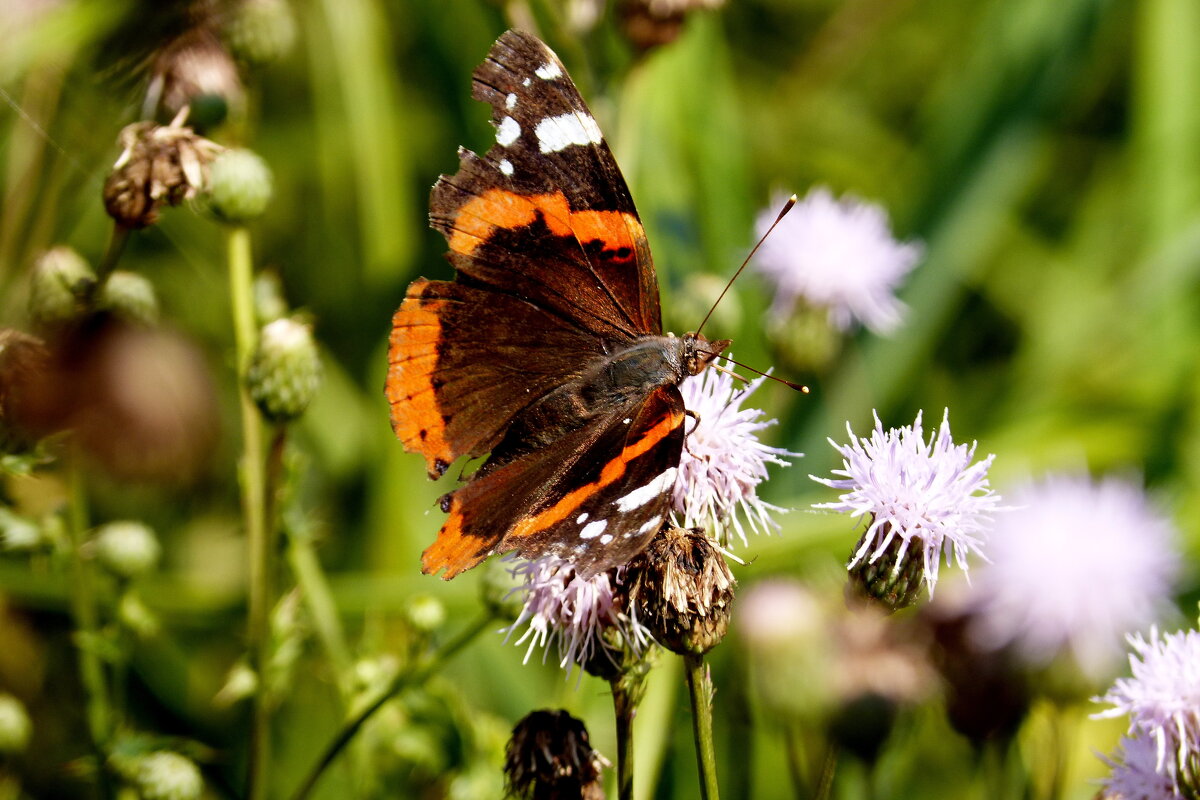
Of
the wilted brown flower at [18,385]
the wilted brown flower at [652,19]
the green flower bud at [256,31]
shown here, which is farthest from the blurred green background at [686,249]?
the wilted brown flower at [18,385]

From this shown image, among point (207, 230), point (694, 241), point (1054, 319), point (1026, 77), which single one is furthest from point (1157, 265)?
point (207, 230)

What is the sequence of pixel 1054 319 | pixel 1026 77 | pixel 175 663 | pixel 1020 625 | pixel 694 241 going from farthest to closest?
pixel 1054 319
pixel 1026 77
pixel 694 241
pixel 175 663
pixel 1020 625

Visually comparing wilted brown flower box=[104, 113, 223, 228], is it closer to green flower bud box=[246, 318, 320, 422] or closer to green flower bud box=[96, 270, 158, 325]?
green flower bud box=[96, 270, 158, 325]

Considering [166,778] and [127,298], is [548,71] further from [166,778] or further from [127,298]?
[166,778]

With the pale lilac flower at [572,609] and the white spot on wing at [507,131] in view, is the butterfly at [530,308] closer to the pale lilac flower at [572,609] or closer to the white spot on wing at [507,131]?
the white spot on wing at [507,131]

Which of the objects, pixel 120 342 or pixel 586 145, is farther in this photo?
pixel 586 145

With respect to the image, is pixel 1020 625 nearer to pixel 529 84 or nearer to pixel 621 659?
pixel 621 659

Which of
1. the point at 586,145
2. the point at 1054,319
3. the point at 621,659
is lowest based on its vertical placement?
the point at 621,659
